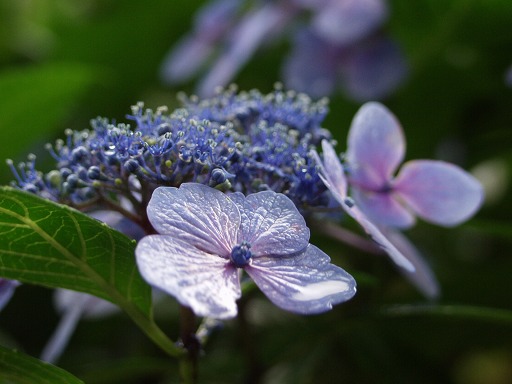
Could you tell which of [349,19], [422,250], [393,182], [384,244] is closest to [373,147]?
[393,182]

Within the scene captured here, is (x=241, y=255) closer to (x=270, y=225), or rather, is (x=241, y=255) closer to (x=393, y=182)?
(x=270, y=225)

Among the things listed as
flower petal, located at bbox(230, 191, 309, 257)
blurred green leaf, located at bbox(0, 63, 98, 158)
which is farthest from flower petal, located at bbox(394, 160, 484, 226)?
blurred green leaf, located at bbox(0, 63, 98, 158)

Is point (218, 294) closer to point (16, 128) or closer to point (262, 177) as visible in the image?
point (262, 177)

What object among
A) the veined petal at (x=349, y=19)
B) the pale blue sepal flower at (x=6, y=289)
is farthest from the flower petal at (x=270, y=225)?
the veined petal at (x=349, y=19)

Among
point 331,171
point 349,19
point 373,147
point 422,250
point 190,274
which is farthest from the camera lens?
point 422,250

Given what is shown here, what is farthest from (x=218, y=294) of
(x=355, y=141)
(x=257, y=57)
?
(x=257, y=57)

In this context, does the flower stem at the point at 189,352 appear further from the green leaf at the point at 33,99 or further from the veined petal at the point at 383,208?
the green leaf at the point at 33,99

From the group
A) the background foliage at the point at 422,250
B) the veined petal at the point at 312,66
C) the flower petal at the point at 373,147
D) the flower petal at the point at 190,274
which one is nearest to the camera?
the flower petal at the point at 190,274
